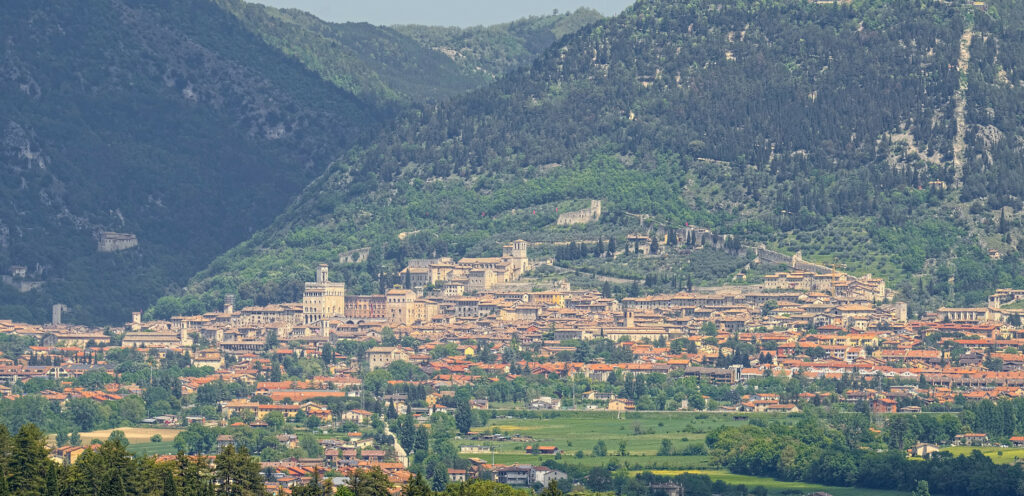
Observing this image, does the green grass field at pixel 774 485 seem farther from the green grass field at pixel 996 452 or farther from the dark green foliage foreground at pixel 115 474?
the dark green foliage foreground at pixel 115 474

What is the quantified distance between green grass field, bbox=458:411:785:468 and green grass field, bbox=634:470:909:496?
212 centimetres

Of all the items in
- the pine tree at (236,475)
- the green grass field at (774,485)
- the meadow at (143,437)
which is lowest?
the green grass field at (774,485)

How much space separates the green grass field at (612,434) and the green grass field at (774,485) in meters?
2.12

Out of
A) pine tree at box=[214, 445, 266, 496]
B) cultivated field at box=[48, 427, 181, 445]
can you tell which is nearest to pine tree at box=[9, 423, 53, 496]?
pine tree at box=[214, 445, 266, 496]

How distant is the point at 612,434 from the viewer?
172000 millimetres

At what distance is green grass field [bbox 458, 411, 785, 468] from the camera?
6324 inches

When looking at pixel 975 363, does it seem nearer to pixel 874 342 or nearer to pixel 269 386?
pixel 874 342

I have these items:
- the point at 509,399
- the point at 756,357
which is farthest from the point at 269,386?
the point at 756,357

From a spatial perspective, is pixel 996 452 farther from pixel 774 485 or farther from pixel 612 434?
pixel 612 434

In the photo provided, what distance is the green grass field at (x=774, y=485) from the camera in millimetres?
150750

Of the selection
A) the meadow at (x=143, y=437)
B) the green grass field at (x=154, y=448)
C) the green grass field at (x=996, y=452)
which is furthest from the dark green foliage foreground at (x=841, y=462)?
the meadow at (x=143, y=437)

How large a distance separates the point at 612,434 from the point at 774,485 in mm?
19570

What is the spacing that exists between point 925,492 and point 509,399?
42.4 m

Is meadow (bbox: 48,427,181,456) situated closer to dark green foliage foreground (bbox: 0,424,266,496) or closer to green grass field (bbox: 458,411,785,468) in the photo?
green grass field (bbox: 458,411,785,468)
